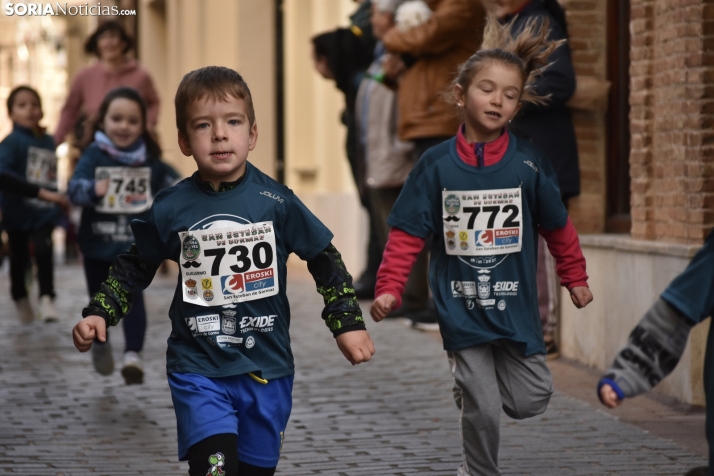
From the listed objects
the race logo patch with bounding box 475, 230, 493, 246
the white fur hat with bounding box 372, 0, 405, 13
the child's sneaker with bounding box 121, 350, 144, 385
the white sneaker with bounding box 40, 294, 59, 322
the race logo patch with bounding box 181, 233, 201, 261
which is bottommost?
the white sneaker with bounding box 40, 294, 59, 322

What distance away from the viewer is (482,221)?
15.9ft

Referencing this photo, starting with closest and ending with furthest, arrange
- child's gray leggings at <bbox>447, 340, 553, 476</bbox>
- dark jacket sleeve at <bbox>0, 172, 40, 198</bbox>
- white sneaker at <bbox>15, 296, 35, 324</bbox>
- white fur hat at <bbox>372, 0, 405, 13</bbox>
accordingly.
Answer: child's gray leggings at <bbox>447, 340, 553, 476</bbox> < dark jacket sleeve at <bbox>0, 172, 40, 198</bbox> < white fur hat at <bbox>372, 0, 405, 13</bbox> < white sneaker at <bbox>15, 296, 35, 324</bbox>

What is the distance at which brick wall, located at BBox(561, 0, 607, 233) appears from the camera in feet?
27.7

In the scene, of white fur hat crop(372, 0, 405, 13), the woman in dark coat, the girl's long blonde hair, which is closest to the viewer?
the girl's long blonde hair

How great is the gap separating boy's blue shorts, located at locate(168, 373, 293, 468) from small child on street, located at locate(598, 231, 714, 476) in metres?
1.15

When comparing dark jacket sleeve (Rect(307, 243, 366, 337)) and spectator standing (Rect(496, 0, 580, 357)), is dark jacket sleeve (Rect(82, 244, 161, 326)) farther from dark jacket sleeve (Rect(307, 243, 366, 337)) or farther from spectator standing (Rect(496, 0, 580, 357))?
spectator standing (Rect(496, 0, 580, 357))

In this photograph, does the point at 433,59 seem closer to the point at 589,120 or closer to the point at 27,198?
the point at 589,120

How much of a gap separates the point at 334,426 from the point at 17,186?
3935 mm

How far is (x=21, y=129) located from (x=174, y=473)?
5638 millimetres

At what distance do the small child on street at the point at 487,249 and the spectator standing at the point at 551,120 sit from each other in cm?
258

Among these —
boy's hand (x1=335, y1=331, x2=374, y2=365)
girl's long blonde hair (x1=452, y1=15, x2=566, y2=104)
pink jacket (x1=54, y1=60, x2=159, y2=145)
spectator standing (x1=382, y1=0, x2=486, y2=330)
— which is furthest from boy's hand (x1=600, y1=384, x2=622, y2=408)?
pink jacket (x1=54, y1=60, x2=159, y2=145)

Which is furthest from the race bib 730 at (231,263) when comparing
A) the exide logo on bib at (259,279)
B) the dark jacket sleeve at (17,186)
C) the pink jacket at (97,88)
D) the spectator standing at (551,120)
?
the pink jacket at (97,88)

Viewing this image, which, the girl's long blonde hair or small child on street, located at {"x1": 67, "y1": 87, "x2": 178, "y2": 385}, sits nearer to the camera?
the girl's long blonde hair

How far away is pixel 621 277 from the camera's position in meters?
7.52
